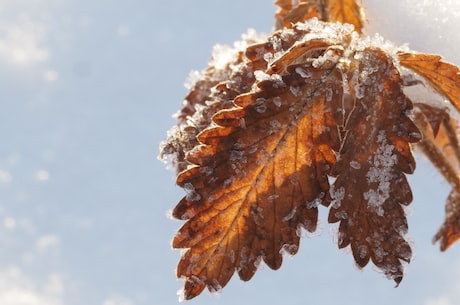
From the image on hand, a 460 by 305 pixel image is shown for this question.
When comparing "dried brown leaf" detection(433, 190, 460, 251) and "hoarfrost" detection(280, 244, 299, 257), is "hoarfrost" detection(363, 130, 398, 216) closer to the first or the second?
"hoarfrost" detection(280, 244, 299, 257)

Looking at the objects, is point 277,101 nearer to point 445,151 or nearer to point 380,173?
point 380,173

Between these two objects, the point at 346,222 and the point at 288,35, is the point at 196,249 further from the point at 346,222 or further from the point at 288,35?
the point at 288,35

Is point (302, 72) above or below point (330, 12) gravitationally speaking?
below

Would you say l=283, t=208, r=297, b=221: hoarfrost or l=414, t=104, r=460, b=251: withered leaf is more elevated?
l=414, t=104, r=460, b=251: withered leaf

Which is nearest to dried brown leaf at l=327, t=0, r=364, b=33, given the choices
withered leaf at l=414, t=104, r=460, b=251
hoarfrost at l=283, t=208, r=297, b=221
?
withered leaf at l=414, t=104, r=460, b=251

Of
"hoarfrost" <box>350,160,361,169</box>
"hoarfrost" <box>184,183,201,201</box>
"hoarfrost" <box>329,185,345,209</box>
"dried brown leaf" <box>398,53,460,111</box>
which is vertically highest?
"dried brown leaf" <box>398,53,460,111</box>

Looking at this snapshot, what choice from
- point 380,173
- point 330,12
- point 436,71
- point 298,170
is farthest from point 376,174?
point 330,12

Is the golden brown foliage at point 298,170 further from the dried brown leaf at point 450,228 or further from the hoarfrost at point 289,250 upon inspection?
the dried brown leaf at point 450,228

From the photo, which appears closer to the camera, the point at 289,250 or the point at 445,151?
the point at 289,250

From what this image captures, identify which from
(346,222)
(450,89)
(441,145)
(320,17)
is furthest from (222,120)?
(441,145)

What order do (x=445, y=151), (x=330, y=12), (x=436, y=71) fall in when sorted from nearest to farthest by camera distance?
(x=436, y=71), (x=330, y=12), (x=445, y=151)
